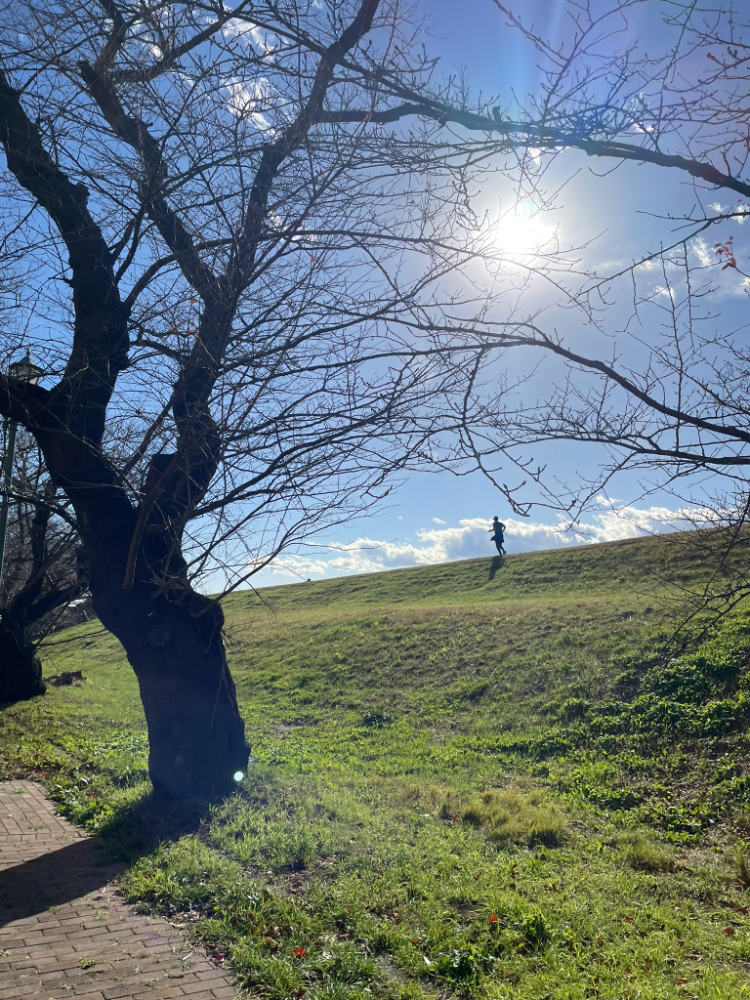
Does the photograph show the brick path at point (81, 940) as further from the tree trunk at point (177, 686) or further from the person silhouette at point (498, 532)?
the person silhouette at point (498, 532)

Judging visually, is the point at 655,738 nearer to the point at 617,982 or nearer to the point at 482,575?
the point at 617,982

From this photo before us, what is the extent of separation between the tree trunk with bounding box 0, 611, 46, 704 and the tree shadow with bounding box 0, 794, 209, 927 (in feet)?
30.0

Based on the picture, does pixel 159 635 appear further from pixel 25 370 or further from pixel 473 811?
pixel 473 811

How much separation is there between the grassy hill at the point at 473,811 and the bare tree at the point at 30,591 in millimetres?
1082

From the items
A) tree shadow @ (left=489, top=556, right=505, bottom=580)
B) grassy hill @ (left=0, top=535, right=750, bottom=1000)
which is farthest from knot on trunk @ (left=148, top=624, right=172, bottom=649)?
tree shadow @ (left=489, top=556, right=505, bottom=580)

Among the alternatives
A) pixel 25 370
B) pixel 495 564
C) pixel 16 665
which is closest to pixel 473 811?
pixel 25 370

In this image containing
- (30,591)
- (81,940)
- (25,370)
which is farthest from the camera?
(30,591)

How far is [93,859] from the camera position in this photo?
6215mm

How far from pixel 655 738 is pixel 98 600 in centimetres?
791

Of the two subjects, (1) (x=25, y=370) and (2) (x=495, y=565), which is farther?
(2) (x=495, y=565)

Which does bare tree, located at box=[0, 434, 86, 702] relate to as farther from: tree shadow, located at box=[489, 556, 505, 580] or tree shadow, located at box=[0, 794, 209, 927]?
tree shadow, located at box=[489, 556, 505, 580]

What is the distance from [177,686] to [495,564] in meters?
22.6

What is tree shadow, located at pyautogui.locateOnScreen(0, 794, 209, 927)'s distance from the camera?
526 cm

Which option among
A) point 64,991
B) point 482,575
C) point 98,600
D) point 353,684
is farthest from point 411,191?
point 482,575
